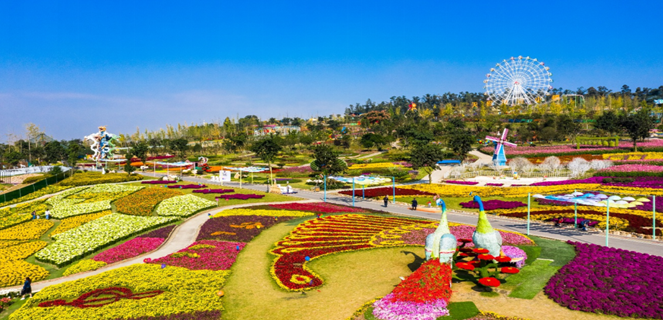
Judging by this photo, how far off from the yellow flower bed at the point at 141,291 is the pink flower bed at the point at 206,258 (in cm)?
77

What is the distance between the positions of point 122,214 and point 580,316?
36.9 metres

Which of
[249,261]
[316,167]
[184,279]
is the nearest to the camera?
[184,279]

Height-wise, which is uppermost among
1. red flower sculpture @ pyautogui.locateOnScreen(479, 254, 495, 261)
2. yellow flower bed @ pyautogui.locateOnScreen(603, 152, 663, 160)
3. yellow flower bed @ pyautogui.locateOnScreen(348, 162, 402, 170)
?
yellow flower bed @ pyautogui.locateOnScreen(603, 152, 663, 160)

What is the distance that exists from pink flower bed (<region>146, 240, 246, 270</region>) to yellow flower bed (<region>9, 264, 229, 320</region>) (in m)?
0.77

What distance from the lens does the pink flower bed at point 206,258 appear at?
78.6 feet

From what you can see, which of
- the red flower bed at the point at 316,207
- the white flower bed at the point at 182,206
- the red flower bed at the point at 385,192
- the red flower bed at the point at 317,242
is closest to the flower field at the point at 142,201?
the white flower bed at the point at 182,206

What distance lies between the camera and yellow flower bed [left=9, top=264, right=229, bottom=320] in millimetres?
17812

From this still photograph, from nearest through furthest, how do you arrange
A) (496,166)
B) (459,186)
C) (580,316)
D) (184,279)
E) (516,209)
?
(580,316) → (184,279) → (516,209) → (459,186) → (496,166)

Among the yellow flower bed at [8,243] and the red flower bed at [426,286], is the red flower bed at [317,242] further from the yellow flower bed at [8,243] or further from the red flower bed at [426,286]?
the yellow flower bed at [8,243]

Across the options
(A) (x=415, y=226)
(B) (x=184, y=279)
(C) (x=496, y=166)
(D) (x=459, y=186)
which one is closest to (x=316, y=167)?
(D) (x=459, y=186)

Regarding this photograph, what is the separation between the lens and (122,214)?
40.2m

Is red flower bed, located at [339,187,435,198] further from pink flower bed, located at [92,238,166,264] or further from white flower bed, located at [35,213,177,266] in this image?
pink flower bed, located at [92,238,166,264]

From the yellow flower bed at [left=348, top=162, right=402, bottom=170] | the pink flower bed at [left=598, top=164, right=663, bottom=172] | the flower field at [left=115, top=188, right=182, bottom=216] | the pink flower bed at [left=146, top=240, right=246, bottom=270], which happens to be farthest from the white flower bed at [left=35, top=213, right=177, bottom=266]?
the pink flower bed at [left=598, top=164, right=663, bottom=172]

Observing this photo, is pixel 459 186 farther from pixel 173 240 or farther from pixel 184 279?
pixel 184 279
